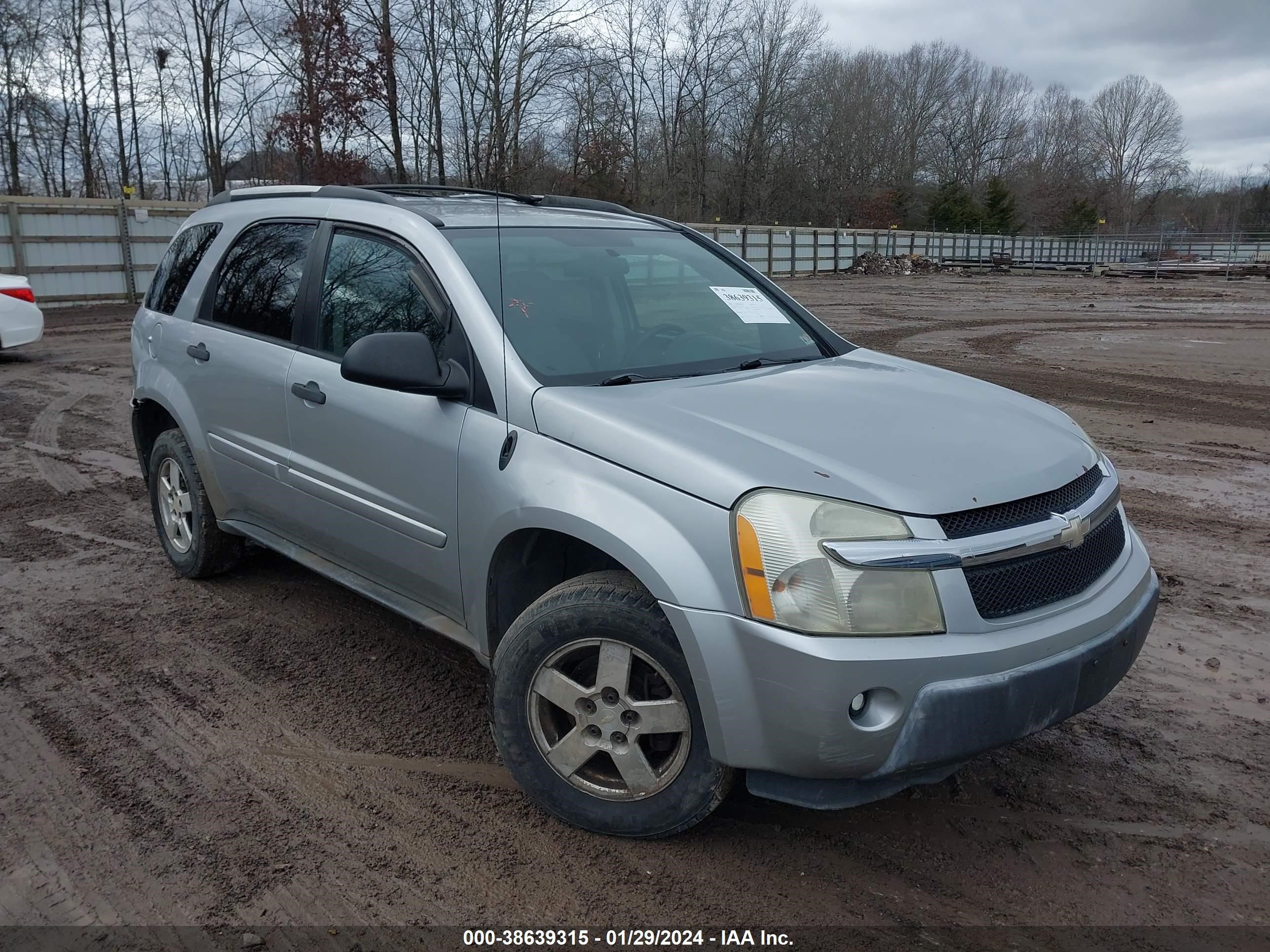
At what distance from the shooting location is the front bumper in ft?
8.07

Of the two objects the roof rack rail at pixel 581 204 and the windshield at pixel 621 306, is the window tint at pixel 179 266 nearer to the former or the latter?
the roof rack rail at pixel 581 204

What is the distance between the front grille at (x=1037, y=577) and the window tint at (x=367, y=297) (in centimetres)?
191

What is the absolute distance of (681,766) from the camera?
278 centimetres

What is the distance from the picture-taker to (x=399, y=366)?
10.4 ft

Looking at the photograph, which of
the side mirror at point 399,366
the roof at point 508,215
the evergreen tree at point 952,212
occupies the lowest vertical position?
the side mirror at point 399,366

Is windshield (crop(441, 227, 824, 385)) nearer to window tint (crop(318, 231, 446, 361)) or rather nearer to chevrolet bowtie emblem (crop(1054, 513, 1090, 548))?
window tint (crop(318, 231, 446, 361))

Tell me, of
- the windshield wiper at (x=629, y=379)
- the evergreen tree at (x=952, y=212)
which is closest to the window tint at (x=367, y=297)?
the windshield wiper at (x=629, y=379)

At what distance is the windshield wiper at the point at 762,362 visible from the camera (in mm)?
3648

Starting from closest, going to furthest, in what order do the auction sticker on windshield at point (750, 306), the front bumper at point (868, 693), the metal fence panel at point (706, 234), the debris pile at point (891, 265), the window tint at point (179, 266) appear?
the front bumper at point (868, 693) < the auction sticker on windshield at point (750, 306) < the window tint at point (179, 266) < the metal fence panel at point (706, 234) < the debris pile at point (891, 265)

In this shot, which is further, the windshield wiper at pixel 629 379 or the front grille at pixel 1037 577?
the windshield wiper at pixel 629 379

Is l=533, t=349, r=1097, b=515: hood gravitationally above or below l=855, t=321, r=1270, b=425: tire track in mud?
above

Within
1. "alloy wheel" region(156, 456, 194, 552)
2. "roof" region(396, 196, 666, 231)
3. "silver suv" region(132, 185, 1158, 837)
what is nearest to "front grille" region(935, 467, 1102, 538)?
"silver suv" region(132, 185, 1158, 837)

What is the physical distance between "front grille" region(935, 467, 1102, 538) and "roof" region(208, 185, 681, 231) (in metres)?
2.03

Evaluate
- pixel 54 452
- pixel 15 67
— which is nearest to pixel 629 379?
pixel 54 452
